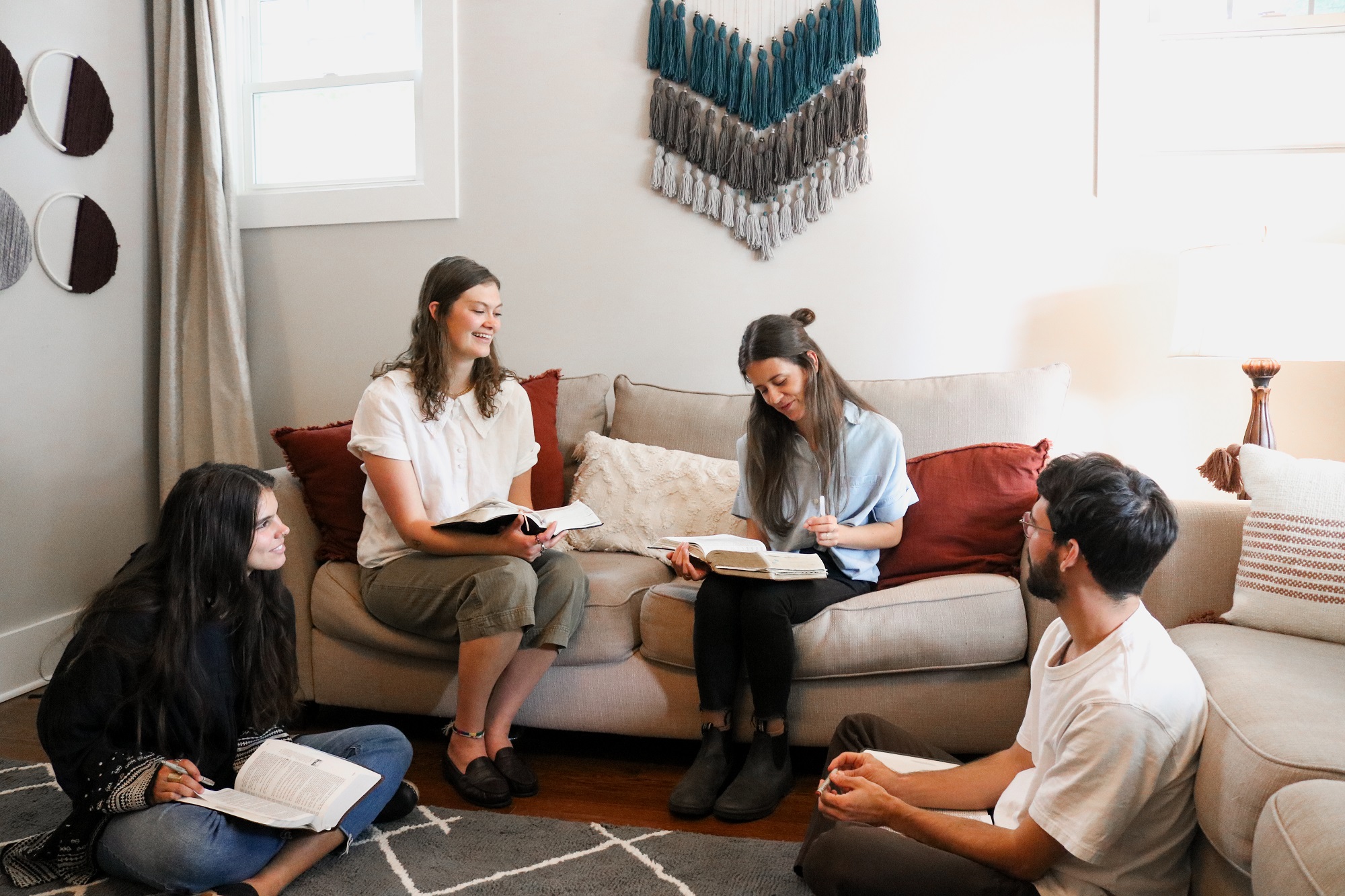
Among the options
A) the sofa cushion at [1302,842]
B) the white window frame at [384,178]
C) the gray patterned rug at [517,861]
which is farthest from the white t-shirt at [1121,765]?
the white window frame at [384,178]

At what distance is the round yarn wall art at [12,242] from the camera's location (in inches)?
104

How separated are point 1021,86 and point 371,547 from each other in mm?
2109

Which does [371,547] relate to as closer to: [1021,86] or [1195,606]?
[1195,606]

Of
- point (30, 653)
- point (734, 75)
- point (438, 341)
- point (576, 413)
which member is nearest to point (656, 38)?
point (734, 75)

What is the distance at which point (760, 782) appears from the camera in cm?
190

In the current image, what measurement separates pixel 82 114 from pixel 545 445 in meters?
1.73

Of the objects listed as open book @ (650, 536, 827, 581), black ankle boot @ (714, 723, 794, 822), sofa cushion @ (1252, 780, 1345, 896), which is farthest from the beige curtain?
sofa cushion @ (1252, 780, 1345, 896)

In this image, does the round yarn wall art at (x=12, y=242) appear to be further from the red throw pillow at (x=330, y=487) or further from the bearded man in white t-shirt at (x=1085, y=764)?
the bearded man in white t-shirt at (x=1085, y=764)

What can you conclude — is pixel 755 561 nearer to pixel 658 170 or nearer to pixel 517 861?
pixel 517 861

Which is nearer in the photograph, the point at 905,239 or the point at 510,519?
the point at 510,519

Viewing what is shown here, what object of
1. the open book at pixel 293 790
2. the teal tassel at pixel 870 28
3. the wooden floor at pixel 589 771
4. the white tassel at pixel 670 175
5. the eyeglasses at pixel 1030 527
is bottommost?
the wooden floor at pixel 589 771

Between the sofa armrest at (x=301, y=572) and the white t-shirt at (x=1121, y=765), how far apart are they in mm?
1669

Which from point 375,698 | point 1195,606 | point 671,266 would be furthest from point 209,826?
point 671,266

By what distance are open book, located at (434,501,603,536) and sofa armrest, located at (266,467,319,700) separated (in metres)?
0.47
